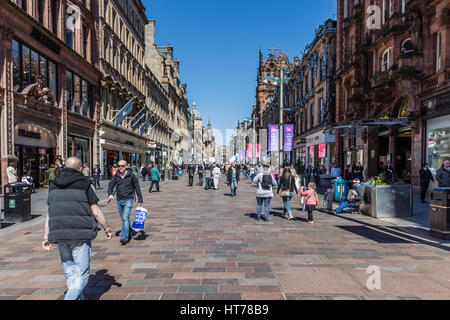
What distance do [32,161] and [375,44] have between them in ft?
74.5

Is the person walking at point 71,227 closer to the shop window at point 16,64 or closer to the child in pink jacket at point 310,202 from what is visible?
the child in pink jacket at point 310,202

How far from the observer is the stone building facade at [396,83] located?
15.2 metres

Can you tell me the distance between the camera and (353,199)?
10867mm

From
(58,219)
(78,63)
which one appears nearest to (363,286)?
(58,219)

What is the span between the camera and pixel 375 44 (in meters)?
21.0

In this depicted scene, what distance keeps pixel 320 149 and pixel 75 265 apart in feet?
105

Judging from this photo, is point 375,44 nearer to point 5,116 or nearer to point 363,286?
point 363,286

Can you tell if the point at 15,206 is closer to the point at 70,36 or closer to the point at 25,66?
the point at 25,66

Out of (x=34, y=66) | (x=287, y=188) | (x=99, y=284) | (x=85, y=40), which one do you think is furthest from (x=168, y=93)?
(x=99, y=284)

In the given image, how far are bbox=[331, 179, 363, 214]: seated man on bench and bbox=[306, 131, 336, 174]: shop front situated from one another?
57.8 feet

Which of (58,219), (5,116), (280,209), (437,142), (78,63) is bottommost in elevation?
(280,209)

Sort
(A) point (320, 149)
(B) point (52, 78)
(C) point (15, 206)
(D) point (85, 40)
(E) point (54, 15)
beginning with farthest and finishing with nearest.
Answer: (A) point (320, 149) < (D) point (85, 40) < (E) point (54, 15) < (B) point (52, 78) < (C) point (15, 206)

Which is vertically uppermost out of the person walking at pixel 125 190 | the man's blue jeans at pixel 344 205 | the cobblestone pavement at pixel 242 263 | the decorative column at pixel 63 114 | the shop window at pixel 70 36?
the shop window at pixel 70 36

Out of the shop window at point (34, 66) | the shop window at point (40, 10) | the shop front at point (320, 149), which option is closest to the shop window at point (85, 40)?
the shop window at point (40, 10)
